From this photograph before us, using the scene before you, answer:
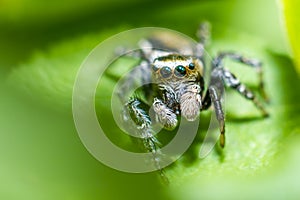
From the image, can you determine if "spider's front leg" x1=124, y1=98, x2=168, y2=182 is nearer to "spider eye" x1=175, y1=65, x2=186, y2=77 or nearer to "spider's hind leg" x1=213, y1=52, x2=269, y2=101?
"spider eye" x1=175, y1=65, x2=186, y2=77

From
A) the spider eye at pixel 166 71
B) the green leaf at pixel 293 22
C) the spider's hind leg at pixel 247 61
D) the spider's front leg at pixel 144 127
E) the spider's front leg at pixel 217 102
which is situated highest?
the spider's hind leg at pixel 247 61

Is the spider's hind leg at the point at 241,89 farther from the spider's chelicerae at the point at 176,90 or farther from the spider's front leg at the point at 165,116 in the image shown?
the spider's front leg at the point at 165,116

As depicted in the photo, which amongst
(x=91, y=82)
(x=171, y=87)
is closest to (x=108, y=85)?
(x=91, y=82)

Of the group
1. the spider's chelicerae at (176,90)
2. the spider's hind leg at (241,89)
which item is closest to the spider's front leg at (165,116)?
the spider's chelicerae at (176,90)

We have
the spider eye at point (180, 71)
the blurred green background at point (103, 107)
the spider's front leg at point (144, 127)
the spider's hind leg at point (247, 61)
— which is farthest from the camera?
the spider's hind leg at point (247, 61)

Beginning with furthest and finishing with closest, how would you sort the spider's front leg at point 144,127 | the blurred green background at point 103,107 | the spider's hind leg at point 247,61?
the spider's hind leg at point 247,61 < the spider's front leg at point 144,127 < the blurred green background at point 103,107

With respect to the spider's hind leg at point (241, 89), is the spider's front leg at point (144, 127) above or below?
below

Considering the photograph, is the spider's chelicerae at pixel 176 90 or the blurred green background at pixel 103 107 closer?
the blurred green background at pixel 103 107
